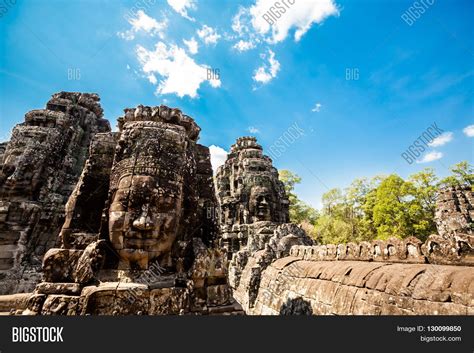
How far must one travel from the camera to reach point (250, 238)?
47.4ft

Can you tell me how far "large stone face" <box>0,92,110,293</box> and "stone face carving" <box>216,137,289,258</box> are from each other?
27.3 feet

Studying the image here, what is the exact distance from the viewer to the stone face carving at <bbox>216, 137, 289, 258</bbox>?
15.8 m

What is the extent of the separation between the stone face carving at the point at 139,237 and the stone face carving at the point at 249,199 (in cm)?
1094

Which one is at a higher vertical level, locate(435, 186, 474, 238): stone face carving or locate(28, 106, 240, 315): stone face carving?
locate(435, 186, 474, 238): stone face carving

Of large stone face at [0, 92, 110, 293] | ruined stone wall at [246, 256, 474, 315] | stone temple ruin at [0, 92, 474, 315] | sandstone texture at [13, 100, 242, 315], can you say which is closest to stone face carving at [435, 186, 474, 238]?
ruined stone wall at [246, 256, 474, 315]

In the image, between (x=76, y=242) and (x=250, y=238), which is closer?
(x=76, y=242)

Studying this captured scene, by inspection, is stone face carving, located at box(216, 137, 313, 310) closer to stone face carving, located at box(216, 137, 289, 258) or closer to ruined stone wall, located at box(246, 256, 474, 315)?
stone face carving, located at box(216, 137, 289, 258)

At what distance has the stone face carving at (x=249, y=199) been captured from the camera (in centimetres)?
1584

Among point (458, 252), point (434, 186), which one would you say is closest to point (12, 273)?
point (458, 252)

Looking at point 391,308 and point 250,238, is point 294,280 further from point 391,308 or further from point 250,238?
point 250,238

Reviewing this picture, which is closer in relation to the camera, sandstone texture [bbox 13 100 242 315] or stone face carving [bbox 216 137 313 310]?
sandstone texture [bbox 13 100 242 315]

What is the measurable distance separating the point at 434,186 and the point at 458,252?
24.1 metres

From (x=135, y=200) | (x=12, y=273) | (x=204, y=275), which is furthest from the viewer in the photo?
(x=12, y=273)

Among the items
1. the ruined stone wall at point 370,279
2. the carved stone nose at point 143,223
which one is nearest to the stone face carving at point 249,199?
the ruined stone wall at point 370,279
